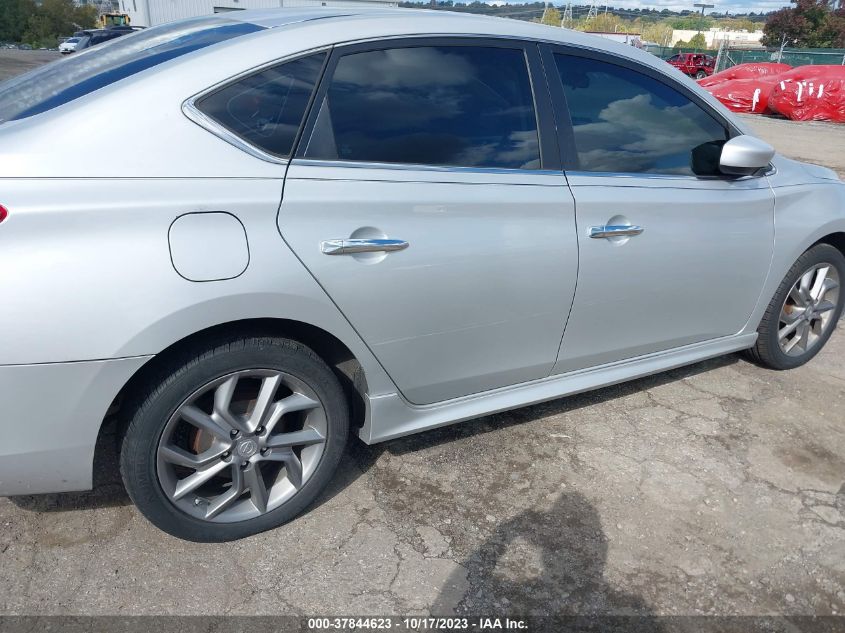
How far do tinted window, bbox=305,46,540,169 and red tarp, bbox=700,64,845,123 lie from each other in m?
19.1

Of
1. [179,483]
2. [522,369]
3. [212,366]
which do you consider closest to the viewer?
[212,366]

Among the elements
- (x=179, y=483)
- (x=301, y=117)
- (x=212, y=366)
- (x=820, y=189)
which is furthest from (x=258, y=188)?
(x=820, y=189)

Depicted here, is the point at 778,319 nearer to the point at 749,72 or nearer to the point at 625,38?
the point at 749,72

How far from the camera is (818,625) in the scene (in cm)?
222

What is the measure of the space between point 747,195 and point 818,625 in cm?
192

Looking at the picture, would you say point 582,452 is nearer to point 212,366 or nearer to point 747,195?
point 747,195

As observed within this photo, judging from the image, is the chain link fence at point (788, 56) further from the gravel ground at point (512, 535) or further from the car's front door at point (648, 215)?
the gravel ground at point (512, 535)

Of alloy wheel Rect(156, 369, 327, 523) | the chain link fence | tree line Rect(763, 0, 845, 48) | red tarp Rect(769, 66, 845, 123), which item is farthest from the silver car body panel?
tree line Rect(763, 0, 845, 48)

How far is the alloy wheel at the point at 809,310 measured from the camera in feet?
12.4

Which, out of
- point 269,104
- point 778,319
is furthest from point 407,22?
point 778,319

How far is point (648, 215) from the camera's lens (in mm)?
2893

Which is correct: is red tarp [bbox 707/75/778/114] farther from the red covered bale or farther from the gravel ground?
the gravel ground

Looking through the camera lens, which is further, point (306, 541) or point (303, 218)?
point (306, 541)

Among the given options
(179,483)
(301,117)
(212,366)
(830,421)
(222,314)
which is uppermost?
(301,117)
